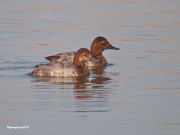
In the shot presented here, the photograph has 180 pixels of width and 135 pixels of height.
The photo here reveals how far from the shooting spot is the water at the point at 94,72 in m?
10.9

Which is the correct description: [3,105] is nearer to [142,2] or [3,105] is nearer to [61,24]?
[61,24]

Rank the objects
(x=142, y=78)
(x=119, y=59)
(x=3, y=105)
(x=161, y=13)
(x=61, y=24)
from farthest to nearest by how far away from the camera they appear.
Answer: (x=161, y=13), (x=61, y=24), (x=119, y=59), (x=142, y=78), (x=3, y=105)

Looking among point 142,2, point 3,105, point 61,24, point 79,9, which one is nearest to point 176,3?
point 142,2

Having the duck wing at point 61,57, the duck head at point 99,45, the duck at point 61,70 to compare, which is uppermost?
the duck head at point 99,45

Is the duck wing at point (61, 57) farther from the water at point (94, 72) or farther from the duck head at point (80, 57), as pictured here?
the duck head at point (80, 57)

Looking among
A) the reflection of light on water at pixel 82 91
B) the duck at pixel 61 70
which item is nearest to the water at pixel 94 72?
the reflection of light on water at pixel 82 91

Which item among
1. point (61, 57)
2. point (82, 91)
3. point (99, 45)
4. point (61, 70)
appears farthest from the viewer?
point (99, 45)

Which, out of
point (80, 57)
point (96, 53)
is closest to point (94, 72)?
point (80, 57)

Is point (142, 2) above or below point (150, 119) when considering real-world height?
above

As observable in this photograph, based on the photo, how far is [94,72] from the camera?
679 inches

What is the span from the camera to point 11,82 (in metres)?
Result: 14.6

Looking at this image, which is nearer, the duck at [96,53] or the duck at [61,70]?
the duck at [61,70]

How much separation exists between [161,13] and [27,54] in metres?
9.36

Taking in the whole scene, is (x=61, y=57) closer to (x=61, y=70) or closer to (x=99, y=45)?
(x=99, y=45)
